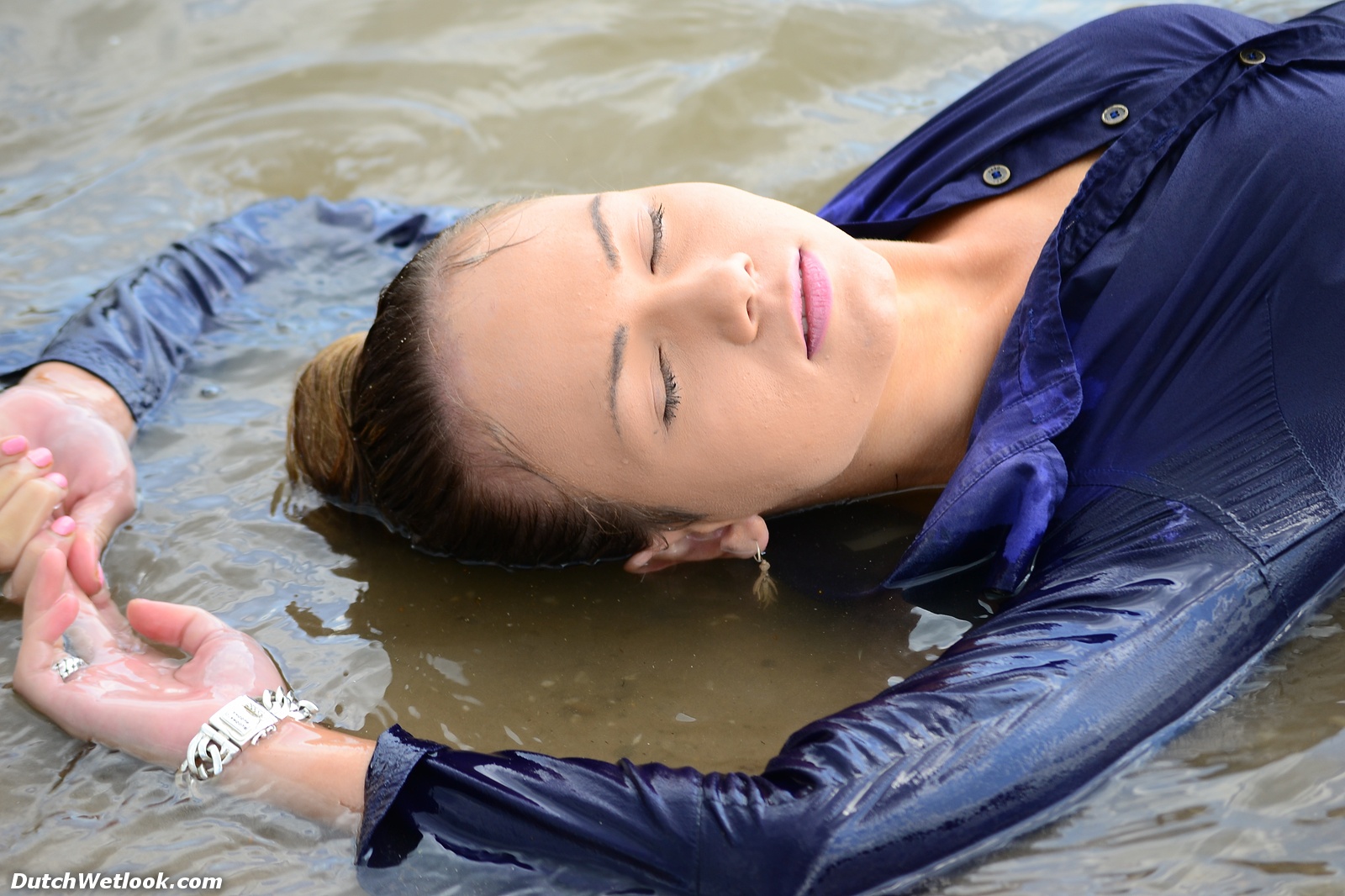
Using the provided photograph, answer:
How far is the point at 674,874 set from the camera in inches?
76.8

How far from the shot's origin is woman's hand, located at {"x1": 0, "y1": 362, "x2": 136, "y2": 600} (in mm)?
2729

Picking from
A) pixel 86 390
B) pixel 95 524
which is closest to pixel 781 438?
pixel 95 524

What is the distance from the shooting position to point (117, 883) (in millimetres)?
2141

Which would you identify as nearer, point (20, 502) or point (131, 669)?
point (131, 669)

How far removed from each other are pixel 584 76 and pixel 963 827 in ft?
12.0

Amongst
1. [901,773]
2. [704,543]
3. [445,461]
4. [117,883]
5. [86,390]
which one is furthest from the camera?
[86,390]

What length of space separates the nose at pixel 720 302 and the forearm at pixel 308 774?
103 centimetres

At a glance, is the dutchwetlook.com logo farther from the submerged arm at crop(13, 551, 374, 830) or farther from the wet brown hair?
the wet brown hair

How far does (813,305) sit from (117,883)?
169cm

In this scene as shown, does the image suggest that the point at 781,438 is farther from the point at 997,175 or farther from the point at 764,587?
the point at 997,175

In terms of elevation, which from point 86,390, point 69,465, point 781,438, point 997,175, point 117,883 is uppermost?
point 997,175

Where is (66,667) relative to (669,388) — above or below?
below

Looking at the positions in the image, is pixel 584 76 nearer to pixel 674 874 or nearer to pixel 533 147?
pixel 533 147

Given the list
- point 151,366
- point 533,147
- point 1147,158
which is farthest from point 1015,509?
point 533,147
